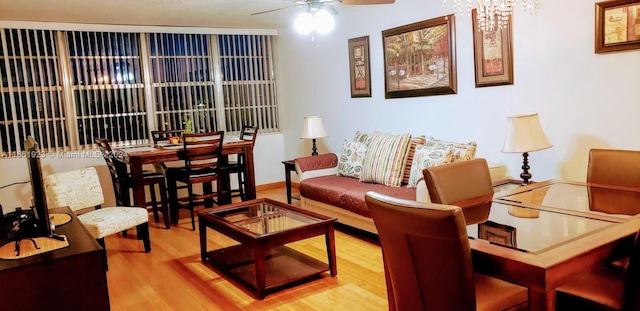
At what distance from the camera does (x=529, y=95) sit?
144 inches

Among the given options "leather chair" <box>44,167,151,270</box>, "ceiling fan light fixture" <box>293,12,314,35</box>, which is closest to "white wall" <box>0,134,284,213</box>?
"leather chair" <box>44,167,151,270</box>

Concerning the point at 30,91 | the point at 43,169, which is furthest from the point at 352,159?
the point at 30,91

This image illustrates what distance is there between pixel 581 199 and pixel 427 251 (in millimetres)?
1249

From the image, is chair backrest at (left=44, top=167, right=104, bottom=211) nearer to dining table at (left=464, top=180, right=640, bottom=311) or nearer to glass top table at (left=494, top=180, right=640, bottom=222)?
dining table at (left=464, top=180, right=640, bottom=311)

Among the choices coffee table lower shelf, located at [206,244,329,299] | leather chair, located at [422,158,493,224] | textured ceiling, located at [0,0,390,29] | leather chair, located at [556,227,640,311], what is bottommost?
coffee table lower shelf, located at [206,244,329,299]

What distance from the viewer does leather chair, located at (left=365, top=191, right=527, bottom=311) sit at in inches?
61.0

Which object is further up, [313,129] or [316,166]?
[313,129]

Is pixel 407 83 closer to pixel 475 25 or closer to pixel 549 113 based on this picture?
pixel 475 25

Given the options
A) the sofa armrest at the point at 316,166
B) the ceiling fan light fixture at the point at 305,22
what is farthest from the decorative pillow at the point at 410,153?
the ceiling fan light fixture at the point at 305,22

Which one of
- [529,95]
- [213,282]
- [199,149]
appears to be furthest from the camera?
[199,149]

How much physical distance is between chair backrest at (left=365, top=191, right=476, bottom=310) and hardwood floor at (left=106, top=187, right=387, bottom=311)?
121 cm

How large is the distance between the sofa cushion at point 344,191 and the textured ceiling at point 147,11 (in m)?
1.73

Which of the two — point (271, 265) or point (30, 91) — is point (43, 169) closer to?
point (30, 91)

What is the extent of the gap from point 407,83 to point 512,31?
121 cm
